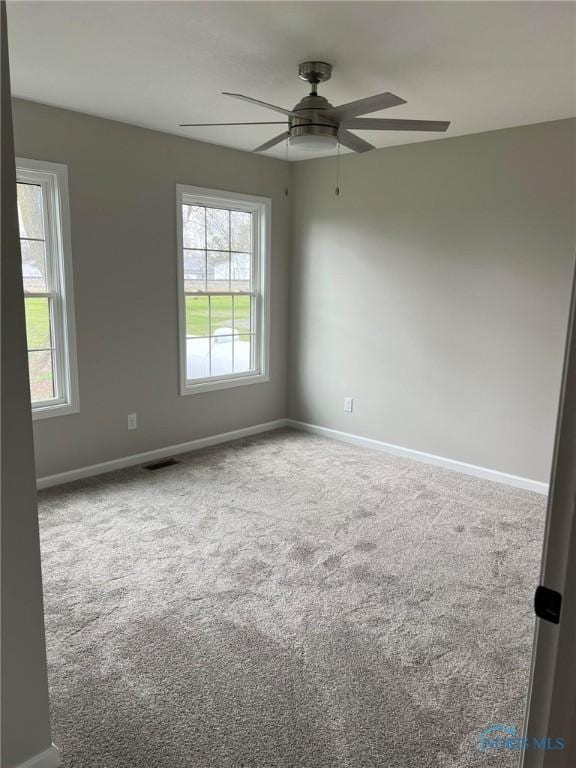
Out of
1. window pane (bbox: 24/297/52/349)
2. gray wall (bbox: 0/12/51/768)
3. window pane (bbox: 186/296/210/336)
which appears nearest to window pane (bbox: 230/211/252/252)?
window pane (bbox: 186/296/210/336)

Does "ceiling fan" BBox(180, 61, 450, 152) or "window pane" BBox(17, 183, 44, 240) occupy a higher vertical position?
"ceiling fan" BBox(180, 61, 450, 152)

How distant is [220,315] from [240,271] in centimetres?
47

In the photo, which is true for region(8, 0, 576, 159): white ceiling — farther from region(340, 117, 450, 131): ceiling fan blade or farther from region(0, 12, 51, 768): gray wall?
region(0, 12, 51, 768): gray wall

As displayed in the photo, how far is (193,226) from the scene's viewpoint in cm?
482

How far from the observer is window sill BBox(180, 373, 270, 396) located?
16.2 feet

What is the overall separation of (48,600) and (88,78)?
9.06 feet

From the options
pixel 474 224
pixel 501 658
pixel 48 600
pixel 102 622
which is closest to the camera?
pixel 501 658

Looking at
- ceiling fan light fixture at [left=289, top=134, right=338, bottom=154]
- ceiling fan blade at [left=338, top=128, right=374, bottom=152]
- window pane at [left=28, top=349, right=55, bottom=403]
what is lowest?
window pane at [left=28, top=349, right=55, bottom=403]

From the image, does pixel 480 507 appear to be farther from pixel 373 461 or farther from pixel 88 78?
pixel 88 78

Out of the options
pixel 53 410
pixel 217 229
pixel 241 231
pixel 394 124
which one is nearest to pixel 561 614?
pixel 394 124

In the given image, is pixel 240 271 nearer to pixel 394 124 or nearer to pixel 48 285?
pixel 48 285

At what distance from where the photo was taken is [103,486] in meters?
4.14

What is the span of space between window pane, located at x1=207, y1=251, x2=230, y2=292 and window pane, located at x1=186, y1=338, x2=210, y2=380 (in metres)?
0.50

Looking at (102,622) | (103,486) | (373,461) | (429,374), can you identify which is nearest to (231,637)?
(102,622)
